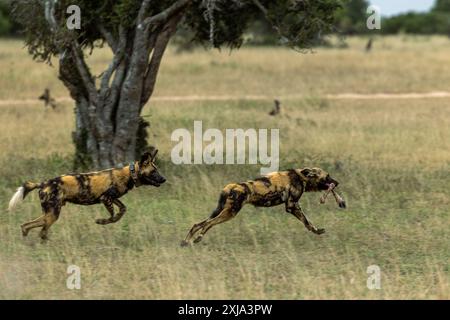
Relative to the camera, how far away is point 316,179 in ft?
33.6

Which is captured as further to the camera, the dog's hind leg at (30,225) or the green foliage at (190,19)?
the green foliage at (190,19)

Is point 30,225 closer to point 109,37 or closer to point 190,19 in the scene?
point 109,37

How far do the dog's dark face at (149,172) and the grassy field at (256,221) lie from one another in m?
0.70

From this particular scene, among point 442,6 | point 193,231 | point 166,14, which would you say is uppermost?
point 442,6

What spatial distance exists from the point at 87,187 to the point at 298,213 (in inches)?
89.8

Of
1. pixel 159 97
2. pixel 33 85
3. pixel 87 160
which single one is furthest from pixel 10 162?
pixel 33 85

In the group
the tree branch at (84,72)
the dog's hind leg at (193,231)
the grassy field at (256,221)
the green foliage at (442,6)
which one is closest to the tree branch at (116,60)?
the tree branch at (84,72)

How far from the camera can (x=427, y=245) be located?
10.5 meters

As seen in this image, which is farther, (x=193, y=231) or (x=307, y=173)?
(x=307, y=173)

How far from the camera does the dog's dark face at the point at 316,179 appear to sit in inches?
401

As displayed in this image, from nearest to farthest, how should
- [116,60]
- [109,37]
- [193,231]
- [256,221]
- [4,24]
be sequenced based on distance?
[193,231]
[256,221]
[116,60]
[109,37]
[4,24]

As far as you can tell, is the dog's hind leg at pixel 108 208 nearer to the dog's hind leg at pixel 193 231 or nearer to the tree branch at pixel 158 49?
the dog's hind leg at pixel 193 231

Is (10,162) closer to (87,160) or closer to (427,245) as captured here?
(87,160)

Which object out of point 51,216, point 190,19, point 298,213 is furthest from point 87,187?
point 190,19
